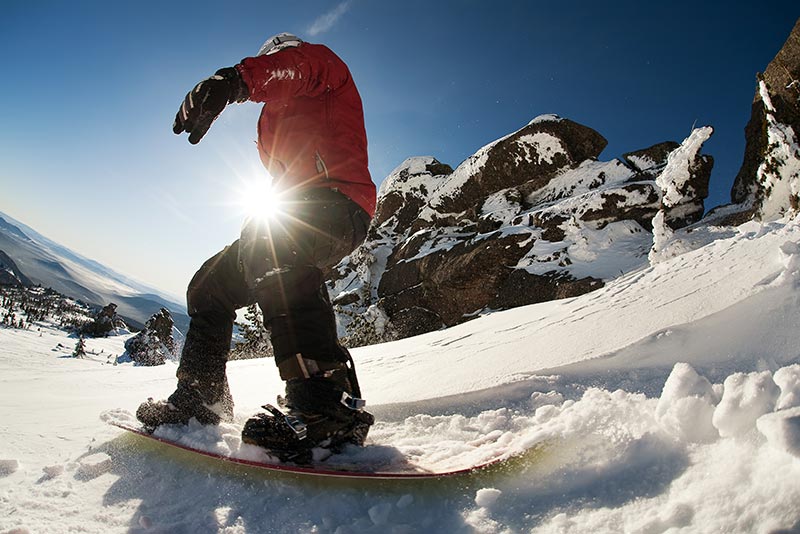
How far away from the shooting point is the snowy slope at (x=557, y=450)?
664mm

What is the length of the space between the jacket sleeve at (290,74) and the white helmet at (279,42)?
0.10 meters

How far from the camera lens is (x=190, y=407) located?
4.85ft

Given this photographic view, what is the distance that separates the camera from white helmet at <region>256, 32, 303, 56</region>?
170 centimetres

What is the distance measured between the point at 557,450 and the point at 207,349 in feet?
4.33

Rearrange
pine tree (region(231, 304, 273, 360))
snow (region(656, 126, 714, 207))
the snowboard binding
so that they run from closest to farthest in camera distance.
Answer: the snowboard binding, snow (region(656, 126, 714, 207)), pine tree (region(231, 304, 273, 360))

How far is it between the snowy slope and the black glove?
3.51 feet

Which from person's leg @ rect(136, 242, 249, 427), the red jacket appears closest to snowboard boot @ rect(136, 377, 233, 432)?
person's leg @ rect(136, 242, 249, 427)

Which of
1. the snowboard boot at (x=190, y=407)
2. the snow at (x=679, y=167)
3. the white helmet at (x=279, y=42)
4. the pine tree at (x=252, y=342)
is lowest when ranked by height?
the pine tree at (x=252, y=342)

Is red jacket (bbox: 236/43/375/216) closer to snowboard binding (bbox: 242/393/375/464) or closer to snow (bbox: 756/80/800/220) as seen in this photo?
snowboard binding (bbox: 242/393/375/464)

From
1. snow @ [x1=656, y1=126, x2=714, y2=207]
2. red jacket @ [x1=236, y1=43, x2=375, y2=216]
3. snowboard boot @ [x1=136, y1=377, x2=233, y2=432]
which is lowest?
snowboard boot @ [x1=136, y1=377, x2=233, y2=432]

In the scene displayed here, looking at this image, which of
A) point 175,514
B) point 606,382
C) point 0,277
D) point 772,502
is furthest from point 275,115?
point 0,277

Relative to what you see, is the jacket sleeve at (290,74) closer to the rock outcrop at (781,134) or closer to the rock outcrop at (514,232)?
the rock outcrop at (781,134)

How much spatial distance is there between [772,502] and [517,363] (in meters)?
1.30

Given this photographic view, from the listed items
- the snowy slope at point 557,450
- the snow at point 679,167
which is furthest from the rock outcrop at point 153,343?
the snow at point 679,167
